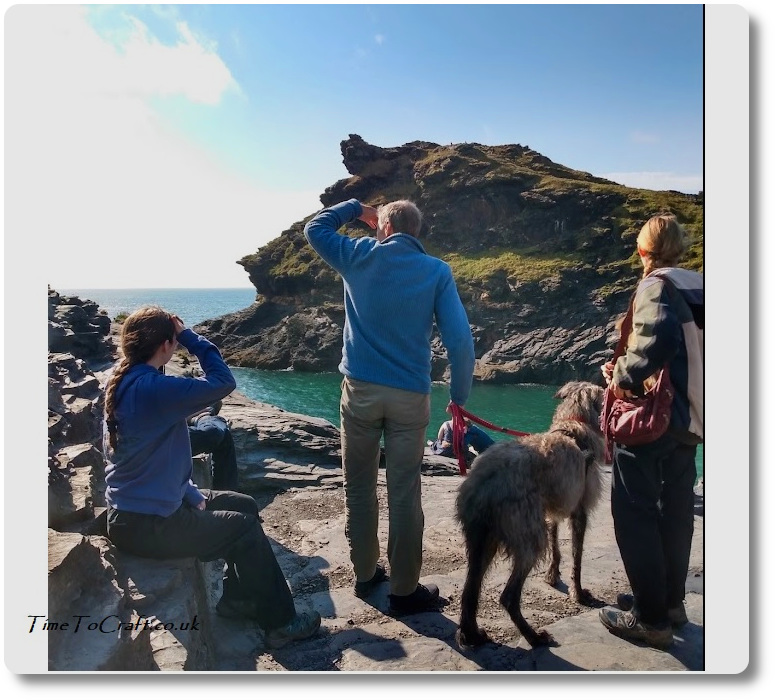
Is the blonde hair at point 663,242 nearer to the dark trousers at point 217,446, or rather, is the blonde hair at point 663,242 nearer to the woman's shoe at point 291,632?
the woman's shoe at point 291,632

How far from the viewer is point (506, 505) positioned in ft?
11.5

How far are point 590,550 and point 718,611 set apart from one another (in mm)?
1492

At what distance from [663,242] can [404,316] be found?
1.60 metres

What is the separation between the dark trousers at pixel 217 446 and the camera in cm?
522

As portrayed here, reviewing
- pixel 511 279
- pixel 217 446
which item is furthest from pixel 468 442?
pixel 511 279

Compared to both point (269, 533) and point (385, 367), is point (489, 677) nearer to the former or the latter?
point (385, 367)

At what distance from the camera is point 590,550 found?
5055mm

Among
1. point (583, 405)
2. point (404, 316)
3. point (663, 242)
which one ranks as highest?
point (663, 242)

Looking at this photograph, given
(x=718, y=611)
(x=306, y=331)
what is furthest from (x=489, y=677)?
(x=306, y=331)

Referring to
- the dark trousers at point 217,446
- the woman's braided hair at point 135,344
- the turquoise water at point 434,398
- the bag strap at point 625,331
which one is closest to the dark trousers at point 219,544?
the woman's braided hair at point 135,344

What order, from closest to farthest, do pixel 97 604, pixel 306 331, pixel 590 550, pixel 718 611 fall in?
1. pixel 97 604
2. pixel 718 611
3. pixel 590 550
4. pixel 306 331

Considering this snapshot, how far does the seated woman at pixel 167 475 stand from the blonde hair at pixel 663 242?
2.59 metres

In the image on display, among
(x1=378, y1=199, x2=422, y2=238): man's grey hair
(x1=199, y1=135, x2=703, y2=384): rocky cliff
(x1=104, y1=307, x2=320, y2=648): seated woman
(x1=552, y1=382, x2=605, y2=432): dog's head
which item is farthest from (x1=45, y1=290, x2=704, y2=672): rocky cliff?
(x1=199, y1=135, x2=703, y2=384): rocky cliff

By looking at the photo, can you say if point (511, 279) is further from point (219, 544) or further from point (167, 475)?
point (167, 475)
